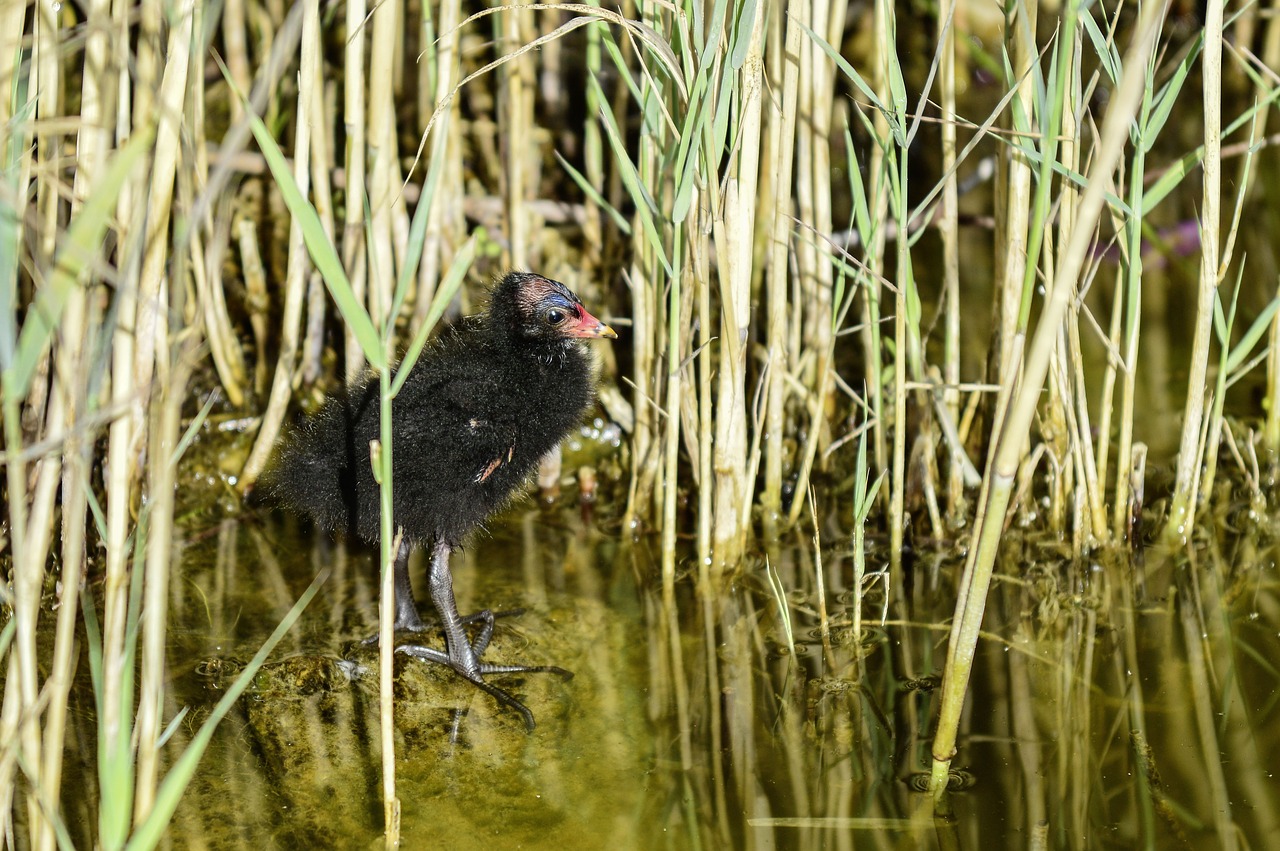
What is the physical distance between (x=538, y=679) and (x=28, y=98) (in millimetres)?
1690

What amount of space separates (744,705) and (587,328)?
0.99 metres

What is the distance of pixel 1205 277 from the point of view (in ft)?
9.89

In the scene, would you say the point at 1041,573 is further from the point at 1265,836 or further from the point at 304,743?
the point at 304,743

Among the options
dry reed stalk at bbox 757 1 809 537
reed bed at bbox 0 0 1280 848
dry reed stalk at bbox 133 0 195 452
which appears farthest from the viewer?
dry reed stalk at bbox 757 1 809 537

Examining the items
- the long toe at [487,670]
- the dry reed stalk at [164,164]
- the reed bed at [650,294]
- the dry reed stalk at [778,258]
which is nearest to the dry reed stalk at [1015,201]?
the reed bed at [650,294]

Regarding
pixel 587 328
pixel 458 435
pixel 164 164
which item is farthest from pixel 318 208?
pixel 164 164

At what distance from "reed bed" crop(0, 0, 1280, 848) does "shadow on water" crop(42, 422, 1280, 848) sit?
44mm

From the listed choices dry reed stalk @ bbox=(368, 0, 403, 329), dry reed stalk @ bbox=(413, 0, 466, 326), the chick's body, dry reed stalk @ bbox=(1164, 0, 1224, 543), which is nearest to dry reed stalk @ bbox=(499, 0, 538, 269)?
dry reed stalk @ bbox=(413, 0, 466, 326)

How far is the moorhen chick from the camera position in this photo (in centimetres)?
276

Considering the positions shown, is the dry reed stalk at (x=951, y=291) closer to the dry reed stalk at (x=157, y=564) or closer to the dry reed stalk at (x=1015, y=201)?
the dry reed stalk at (x=1015, y=201)

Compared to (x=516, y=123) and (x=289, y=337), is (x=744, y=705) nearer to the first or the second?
(x=289, y=337)

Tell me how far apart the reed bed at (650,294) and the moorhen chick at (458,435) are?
0.27m

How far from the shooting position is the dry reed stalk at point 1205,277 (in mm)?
2750

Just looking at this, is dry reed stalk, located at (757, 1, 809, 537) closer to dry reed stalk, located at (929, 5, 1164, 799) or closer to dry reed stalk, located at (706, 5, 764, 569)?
dry reed stalk, located at (706, 5, 764, 569)
